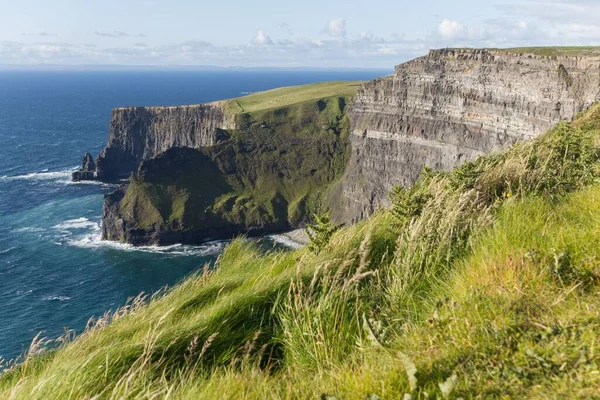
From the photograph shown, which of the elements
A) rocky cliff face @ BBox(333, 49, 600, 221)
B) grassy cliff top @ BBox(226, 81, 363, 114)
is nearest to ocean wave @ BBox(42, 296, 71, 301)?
rocky cliff face @ BBox(333, 49, 600, 221)

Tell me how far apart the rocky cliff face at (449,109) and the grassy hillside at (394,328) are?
60241 mm

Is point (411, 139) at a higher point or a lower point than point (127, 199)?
higher

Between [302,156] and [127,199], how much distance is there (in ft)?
163

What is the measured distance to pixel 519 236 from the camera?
256 inches

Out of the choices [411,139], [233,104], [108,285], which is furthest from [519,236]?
[233,104]

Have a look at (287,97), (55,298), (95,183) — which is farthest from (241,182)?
(287,97)

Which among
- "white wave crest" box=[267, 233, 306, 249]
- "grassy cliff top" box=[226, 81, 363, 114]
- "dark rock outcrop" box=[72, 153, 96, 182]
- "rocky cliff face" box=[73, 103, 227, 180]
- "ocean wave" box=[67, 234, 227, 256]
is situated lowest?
"white wave crest" box=[267, 233, 306, 249]

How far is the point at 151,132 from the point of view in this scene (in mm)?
163250

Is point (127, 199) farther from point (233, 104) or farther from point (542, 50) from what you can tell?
point (542, 50)

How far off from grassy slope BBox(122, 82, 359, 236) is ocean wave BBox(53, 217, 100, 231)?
786 cm

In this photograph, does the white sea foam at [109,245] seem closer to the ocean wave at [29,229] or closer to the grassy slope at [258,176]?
the ocean wave at [29,229]

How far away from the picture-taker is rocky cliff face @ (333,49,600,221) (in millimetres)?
70812

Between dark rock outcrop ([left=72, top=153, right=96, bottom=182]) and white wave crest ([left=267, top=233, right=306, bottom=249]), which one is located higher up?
dark rock outcrop ([left=72, top=153, right=96, bottom=182])

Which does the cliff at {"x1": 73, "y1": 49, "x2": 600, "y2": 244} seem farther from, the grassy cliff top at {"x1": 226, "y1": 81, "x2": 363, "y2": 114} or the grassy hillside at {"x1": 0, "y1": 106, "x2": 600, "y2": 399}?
the grassy hillside at {"x1": 0, "y1": 106, "x2": 600, "y2": 399}
